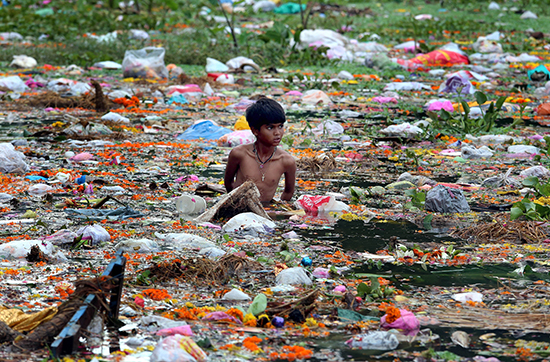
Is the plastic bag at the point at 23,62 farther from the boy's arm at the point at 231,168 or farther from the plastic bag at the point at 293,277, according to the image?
the plastic bag at the point at 293,277

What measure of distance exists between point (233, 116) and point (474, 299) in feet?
17.0

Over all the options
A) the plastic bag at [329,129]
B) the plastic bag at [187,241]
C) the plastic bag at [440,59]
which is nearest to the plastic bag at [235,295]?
the plastic bag at [187,241]

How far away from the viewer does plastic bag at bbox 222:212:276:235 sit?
12.7 feet

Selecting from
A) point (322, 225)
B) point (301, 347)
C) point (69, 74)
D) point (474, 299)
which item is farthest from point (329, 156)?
point (69, 74)

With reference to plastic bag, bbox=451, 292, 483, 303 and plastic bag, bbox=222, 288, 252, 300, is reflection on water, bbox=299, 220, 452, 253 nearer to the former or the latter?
plastic bag, bbox=451, 292, 483, 303

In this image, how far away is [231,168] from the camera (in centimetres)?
446

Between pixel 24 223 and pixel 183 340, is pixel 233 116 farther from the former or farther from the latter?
pixel 183 340

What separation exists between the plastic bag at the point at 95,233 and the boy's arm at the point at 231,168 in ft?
3.50

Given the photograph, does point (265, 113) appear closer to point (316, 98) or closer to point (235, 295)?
point (235, 295)

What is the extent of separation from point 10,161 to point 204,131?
2073 millimetres

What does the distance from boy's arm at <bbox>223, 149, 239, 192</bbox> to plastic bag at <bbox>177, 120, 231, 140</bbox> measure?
2143 mm

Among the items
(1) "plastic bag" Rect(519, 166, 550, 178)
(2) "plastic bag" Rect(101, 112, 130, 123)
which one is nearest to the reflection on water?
(1) "plastic bag" Rect(519, 166, 550, 178)

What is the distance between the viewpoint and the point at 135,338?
2.42m

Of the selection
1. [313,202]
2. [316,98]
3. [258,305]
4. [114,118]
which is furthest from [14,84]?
[258,305]
